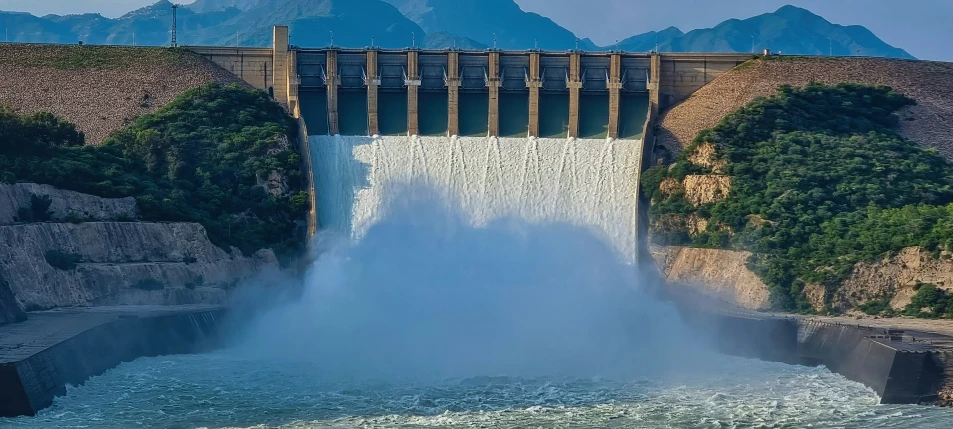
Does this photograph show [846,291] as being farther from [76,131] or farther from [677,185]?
[76,131]

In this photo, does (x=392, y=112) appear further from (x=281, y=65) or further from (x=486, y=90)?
(x=281, y=65)

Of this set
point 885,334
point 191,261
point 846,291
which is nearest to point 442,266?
point 191,261

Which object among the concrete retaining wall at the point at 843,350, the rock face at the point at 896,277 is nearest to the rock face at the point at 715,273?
the concrete retaining wall at the point at 843,350

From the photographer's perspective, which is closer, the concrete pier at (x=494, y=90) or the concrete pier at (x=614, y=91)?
the concrete pier at (x=614, y=91)

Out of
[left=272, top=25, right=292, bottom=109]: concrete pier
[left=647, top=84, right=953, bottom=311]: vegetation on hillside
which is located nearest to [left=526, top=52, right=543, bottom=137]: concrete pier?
[left=647, top=84, right=953, bottom=311]: vegetation on hillside

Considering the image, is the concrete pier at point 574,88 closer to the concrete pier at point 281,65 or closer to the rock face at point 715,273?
the rock face at point 715,273
